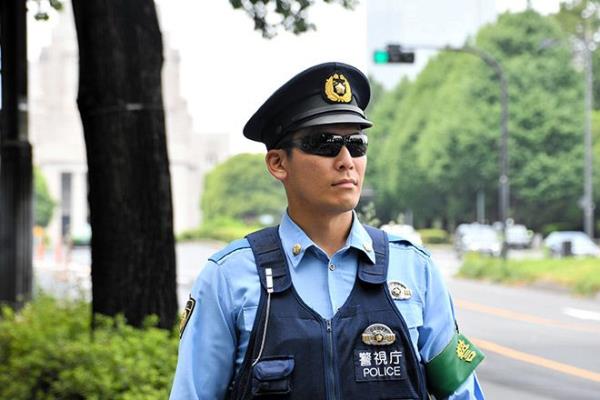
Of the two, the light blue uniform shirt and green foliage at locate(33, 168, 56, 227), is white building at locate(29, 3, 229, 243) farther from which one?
the light blue uniform shirt

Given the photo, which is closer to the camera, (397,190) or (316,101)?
(316,101)

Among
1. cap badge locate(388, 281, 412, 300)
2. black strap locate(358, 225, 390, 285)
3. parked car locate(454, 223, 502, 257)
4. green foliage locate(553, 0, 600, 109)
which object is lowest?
parked car locate(454, 223, 502, 257)

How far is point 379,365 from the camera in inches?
100

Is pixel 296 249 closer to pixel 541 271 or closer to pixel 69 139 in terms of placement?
pixel 541 271

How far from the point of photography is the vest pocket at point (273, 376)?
8.18ft

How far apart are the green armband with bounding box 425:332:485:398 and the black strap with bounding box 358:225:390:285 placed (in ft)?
0.78

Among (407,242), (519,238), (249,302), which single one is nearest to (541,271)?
(407,242)

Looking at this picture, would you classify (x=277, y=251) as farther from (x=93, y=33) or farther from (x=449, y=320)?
(x=93, y=33)

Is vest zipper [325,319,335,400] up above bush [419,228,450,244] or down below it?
above

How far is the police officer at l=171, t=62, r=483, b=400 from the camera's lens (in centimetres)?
252

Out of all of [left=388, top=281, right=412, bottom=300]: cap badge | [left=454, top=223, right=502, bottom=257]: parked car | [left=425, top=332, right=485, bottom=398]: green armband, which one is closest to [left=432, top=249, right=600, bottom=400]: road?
[left=425, top=332, right=485, bottom=398]: green armband

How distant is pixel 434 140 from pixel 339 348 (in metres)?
57.7

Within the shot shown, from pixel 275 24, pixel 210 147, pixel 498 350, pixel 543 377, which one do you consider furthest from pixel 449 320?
pixel 210 147

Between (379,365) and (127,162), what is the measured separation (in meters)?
5.44
